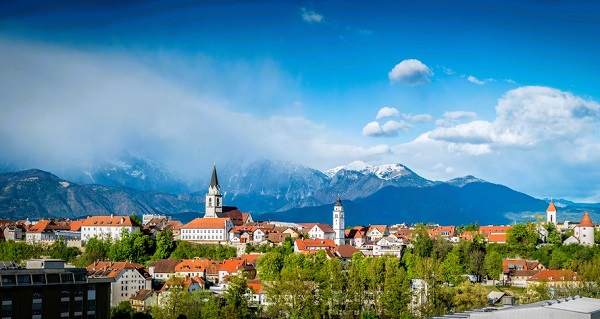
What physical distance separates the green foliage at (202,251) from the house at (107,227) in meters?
→ 9.45

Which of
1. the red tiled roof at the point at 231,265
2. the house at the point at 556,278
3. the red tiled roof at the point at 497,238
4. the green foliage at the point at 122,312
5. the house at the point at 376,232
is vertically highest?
the house at the point at 376,232

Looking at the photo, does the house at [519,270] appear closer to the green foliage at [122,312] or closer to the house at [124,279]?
the house at [124,279]

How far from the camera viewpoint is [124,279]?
85875 mm

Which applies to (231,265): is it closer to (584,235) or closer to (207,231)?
(207,231)

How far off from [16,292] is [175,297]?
93.2 feet

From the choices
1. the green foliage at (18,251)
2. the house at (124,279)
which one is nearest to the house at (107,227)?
the green foliage at (18,251)

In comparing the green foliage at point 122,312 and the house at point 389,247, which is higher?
the house at point 389,247

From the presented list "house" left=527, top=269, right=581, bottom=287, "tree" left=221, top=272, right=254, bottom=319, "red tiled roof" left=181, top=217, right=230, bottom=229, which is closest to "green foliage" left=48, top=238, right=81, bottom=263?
"red tiled roof" left=181, top=217, right=230, bottom=229

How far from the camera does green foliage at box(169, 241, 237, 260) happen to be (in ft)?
341

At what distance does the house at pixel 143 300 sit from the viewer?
8044cm

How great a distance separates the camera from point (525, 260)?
9006 cm

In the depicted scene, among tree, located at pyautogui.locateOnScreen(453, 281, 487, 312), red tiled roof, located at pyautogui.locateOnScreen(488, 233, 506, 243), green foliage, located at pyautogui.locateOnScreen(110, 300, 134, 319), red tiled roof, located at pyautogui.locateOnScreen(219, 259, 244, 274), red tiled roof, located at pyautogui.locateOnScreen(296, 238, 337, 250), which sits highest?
red tiled roof, located at pyautogui.locateOnScreen(488, 233, 506, 243)

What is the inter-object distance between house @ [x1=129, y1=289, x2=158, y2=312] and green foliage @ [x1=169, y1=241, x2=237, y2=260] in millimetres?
19300

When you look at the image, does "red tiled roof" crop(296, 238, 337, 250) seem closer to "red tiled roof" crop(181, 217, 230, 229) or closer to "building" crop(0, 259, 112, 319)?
"red tiled roof" crop(181, 217, 230, 229)
